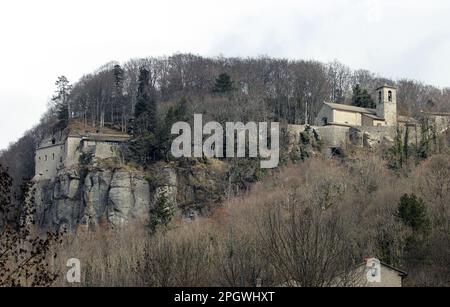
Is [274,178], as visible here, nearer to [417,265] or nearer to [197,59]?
[417,265]

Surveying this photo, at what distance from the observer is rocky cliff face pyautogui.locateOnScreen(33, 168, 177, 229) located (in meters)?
55.9

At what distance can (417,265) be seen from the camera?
122ft

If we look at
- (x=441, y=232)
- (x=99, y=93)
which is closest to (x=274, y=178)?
(x=441, y=232)

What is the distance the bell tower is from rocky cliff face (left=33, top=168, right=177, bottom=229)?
2063 centimetres

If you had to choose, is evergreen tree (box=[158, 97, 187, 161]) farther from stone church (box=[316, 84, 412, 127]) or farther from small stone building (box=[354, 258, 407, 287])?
small stone building (box=[354, 258, 407, 287])

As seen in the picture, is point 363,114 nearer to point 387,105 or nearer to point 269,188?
point 387,105

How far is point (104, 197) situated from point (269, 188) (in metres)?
13.1

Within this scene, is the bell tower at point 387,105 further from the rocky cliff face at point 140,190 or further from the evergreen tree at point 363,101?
the rocky cliff face at point 140,190

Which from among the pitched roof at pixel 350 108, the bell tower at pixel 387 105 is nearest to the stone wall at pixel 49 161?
the pitched roof at pixel 350 108

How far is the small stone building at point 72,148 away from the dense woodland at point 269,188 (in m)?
1.84

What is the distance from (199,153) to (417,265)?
82.1 ft

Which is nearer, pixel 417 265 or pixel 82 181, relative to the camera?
pixel 417 265

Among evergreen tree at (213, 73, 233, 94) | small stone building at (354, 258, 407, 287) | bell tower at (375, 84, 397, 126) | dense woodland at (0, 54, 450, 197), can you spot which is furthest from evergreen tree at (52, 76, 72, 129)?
small stone building at (354, 258, 407, 287)
